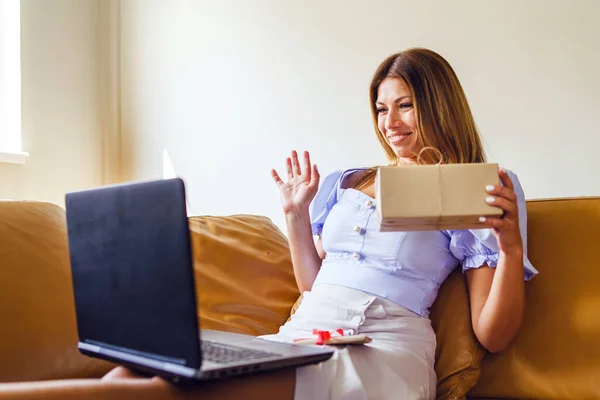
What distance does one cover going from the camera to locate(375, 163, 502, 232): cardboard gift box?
1.06 metres

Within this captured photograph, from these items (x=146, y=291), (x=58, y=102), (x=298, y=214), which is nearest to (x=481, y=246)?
(x=298, y=214)

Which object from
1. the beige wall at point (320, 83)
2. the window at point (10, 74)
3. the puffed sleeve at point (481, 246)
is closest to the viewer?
the puffed sleeve at point (481, 246)

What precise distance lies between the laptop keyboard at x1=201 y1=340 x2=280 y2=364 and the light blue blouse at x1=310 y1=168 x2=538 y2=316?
15.6 inches

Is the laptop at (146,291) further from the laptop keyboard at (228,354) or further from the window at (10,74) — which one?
the window at (10,74)

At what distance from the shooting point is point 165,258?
829mm

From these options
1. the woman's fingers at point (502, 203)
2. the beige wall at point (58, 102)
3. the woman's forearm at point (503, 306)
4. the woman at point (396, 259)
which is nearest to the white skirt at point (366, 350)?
the woman at point (396, 259)

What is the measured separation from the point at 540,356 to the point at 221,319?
2.35 feet

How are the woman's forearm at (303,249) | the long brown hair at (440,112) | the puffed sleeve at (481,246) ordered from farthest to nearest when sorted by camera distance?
1. the woman's forearm at (303,249)
2. the long brown hair at (440,112)
3. the puffed sleeve at (481,246)

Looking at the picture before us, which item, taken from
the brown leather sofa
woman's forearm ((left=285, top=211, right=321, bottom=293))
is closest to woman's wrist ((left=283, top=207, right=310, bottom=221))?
woman's forearm ((left=285, top=211, right=321, bottom=293))

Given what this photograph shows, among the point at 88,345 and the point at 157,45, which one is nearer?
the point at 88,345

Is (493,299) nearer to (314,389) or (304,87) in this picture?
(314,389)

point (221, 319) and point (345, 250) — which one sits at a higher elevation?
point (345, 250)

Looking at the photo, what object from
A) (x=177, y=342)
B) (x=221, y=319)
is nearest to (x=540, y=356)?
(x=221, y=319)

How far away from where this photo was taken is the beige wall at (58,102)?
2520mm
